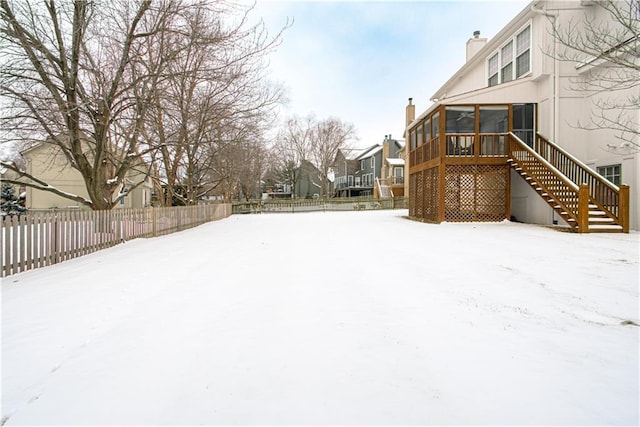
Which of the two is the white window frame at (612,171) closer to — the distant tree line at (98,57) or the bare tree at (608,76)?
the bare tree at (608,76)

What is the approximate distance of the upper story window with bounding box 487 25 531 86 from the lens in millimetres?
13172

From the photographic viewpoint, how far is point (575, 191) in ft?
31.5

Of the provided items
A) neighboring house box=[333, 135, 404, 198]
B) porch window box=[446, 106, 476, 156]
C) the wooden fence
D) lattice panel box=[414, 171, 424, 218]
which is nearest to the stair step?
porch window box=[446, 106, 476, 156]

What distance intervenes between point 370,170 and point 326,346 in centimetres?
4571

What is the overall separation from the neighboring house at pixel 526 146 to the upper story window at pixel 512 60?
4 centimetres

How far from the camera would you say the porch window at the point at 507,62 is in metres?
14.4

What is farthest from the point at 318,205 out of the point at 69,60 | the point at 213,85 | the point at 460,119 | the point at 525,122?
the point at 69,60

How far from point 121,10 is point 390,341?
10.7 meters

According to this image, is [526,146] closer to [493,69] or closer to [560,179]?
[560,179]

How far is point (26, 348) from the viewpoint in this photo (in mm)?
2820

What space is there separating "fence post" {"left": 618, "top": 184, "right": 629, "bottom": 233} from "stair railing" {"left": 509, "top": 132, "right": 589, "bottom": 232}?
3.26 ft

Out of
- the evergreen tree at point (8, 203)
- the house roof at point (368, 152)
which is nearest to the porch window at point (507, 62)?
the evergreen tree at point (8, 203)

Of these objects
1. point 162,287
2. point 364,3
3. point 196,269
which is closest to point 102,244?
point 196,269

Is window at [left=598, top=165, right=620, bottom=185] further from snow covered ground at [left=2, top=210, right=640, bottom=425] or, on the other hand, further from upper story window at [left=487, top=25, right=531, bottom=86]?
snow covered ground at [left=2, top=210, right=640, bottom=425]
